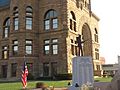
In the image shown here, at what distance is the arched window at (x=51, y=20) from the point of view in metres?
52.2

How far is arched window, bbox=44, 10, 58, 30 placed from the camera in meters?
52.2

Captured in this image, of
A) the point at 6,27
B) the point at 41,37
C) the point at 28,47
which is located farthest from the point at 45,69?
the point at 6,27

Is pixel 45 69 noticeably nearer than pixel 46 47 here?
Yes

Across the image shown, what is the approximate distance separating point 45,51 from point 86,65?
3134 centimetres

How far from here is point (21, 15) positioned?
169ft

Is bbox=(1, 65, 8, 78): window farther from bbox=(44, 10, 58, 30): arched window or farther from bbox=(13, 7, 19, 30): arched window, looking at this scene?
bbox=(44, 10, 58, 30): arched window

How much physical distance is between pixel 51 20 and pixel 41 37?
372 centimetres

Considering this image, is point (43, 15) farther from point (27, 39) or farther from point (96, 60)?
point (96, 60)

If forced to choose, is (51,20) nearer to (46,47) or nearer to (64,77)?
(46,47)

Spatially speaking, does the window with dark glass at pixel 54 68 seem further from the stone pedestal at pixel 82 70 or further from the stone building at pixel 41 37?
the stone pedestal at pixel 82 70

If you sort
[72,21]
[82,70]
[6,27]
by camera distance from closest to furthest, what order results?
1. [82,70]
2. [72,21]
3. [6,27]

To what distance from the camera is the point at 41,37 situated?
52969 mm

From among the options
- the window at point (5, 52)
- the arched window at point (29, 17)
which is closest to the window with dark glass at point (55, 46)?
the arched window at point (29, 17)

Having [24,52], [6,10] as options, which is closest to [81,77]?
[24,52]
